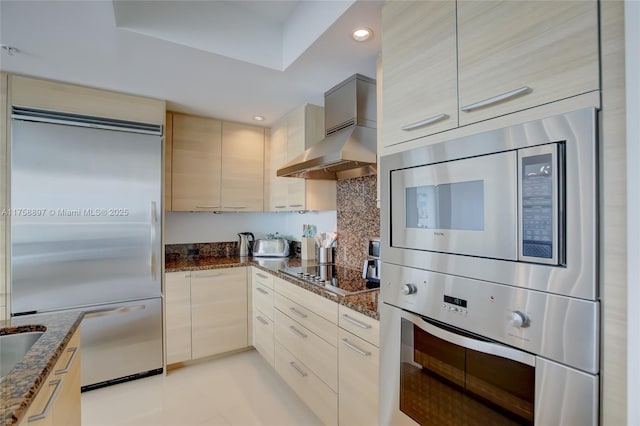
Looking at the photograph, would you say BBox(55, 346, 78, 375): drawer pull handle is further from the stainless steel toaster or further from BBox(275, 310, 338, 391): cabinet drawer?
the stainless steel toaster

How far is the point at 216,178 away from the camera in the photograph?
3021 millimetres

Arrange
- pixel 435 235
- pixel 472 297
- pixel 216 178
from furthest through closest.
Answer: pixel 216 178, pixel 435 235, pixel 472 297

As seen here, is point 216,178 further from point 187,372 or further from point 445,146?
point 445,146

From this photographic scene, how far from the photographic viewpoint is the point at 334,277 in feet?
6.97

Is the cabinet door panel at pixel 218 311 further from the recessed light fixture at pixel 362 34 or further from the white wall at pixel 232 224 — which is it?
the recessed light fixture at pixel 362 34

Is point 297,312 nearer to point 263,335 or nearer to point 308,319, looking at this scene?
point 308,319

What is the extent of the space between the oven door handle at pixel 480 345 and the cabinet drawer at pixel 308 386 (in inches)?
33.1

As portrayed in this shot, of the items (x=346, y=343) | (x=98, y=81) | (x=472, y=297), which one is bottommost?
(x=346, y=343)

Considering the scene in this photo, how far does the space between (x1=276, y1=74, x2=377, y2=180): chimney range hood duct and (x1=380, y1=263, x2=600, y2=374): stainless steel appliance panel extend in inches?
35.7

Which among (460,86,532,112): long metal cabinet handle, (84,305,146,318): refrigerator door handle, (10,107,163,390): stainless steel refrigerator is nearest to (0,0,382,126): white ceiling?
(10,107,163,390): stainless steel refrigerator

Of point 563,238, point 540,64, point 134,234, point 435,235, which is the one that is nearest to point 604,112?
point 540,64

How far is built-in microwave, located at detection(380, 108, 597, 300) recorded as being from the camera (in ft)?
2.50

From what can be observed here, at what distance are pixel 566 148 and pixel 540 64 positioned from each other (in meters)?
0.24

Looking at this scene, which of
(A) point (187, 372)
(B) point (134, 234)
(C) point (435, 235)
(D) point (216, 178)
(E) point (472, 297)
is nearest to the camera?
(E) point (472, 297)
